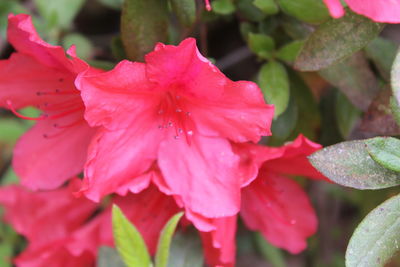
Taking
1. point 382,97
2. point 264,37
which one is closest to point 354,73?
point 382,97

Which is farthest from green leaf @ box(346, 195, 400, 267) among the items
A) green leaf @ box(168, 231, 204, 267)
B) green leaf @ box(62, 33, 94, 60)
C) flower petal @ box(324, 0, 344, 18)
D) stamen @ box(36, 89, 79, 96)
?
green leaf @ box(62, 33, 94, 60)

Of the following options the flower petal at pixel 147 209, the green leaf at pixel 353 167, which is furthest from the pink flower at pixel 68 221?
the green leaf at pixel 353 167

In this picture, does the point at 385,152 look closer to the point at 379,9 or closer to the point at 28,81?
the point at 379,9

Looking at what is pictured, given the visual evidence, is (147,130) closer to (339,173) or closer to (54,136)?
(54,136)

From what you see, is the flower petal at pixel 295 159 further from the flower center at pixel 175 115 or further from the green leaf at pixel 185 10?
the green leaf at pixel 185 10

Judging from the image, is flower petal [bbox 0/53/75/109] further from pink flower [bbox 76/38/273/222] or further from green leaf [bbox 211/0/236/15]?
green leaf [bbox 211/0/236/15]

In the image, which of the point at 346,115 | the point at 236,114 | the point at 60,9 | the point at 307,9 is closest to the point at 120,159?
the point at 236,114
